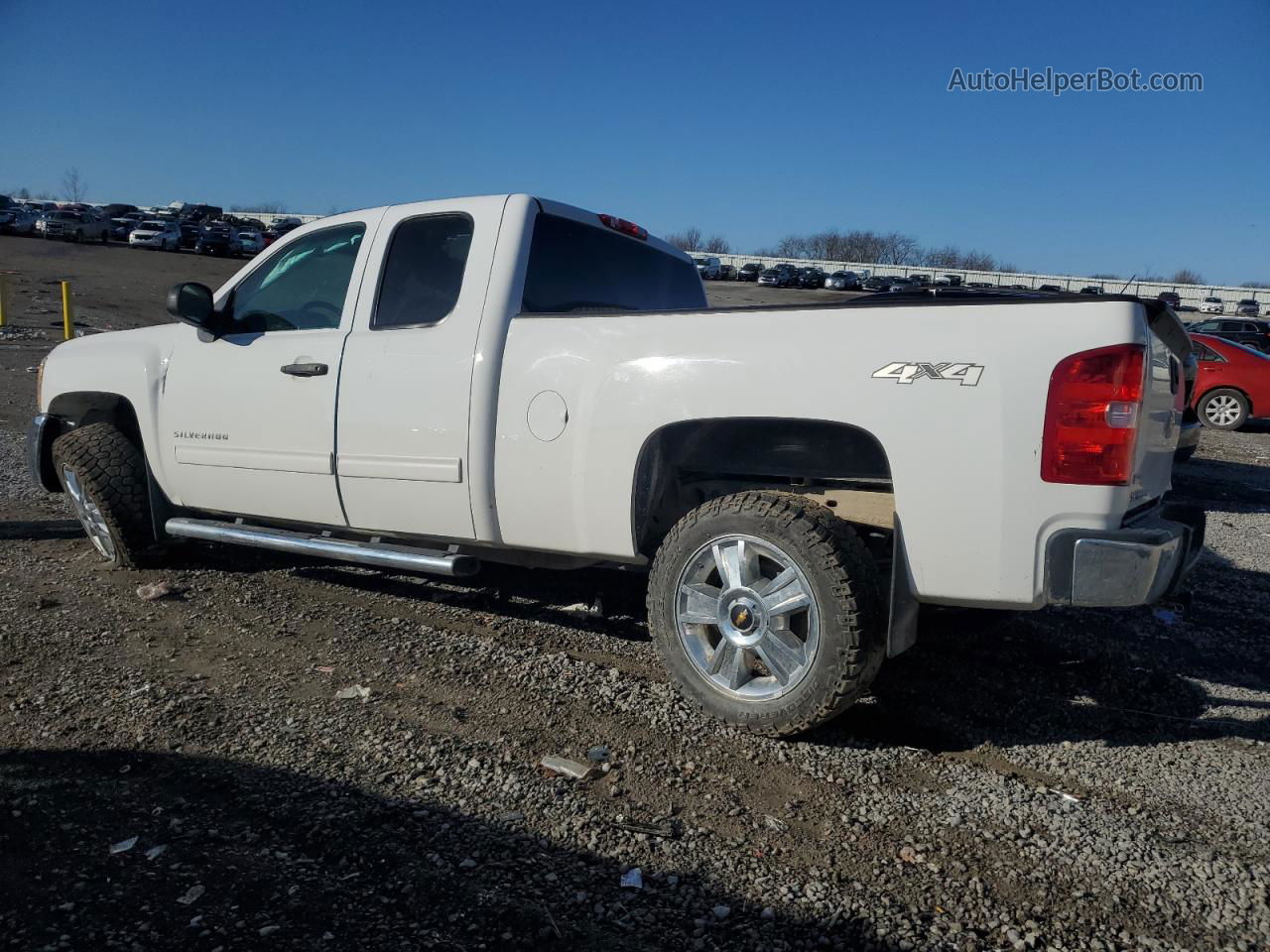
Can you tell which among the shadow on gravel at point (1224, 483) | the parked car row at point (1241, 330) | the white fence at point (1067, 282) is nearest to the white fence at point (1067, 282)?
the white fence at point (1067, 282)

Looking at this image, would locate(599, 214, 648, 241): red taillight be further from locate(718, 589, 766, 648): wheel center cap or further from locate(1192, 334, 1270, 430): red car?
locate(1192, 334, 1270, 430): red car

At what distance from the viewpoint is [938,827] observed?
2.92 m

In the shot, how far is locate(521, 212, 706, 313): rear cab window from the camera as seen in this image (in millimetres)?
4305

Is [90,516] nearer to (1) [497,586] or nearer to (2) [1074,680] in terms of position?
(1) [497,586]

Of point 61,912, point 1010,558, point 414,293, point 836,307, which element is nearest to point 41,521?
point 414,293

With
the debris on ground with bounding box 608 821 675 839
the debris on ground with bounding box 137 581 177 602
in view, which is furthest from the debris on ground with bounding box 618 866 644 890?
the debris on ground with bounding box 137 581 177 602

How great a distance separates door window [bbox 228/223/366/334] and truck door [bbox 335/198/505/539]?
0.79 ft

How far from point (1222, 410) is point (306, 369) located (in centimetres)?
1542

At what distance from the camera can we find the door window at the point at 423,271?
433 cm

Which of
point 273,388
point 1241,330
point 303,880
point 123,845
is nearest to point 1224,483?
point 273,388

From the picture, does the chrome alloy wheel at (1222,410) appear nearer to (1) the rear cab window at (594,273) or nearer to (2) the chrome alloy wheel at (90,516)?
(1) the rear cab window at (594,273)

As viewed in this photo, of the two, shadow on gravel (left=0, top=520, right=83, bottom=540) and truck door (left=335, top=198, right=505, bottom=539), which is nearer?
truck door (left=335, top=198, right=505, bottom=539)

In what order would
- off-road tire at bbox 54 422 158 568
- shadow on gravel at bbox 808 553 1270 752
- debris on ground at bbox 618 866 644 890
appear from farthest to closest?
1. off-road tire at bbox 54 422 158 568
2. shadow on gravel at bbox 808 553 1270 752
3. debris on ground at bbox 618 866 644 890

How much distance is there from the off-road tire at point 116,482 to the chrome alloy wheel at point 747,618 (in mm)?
3458
